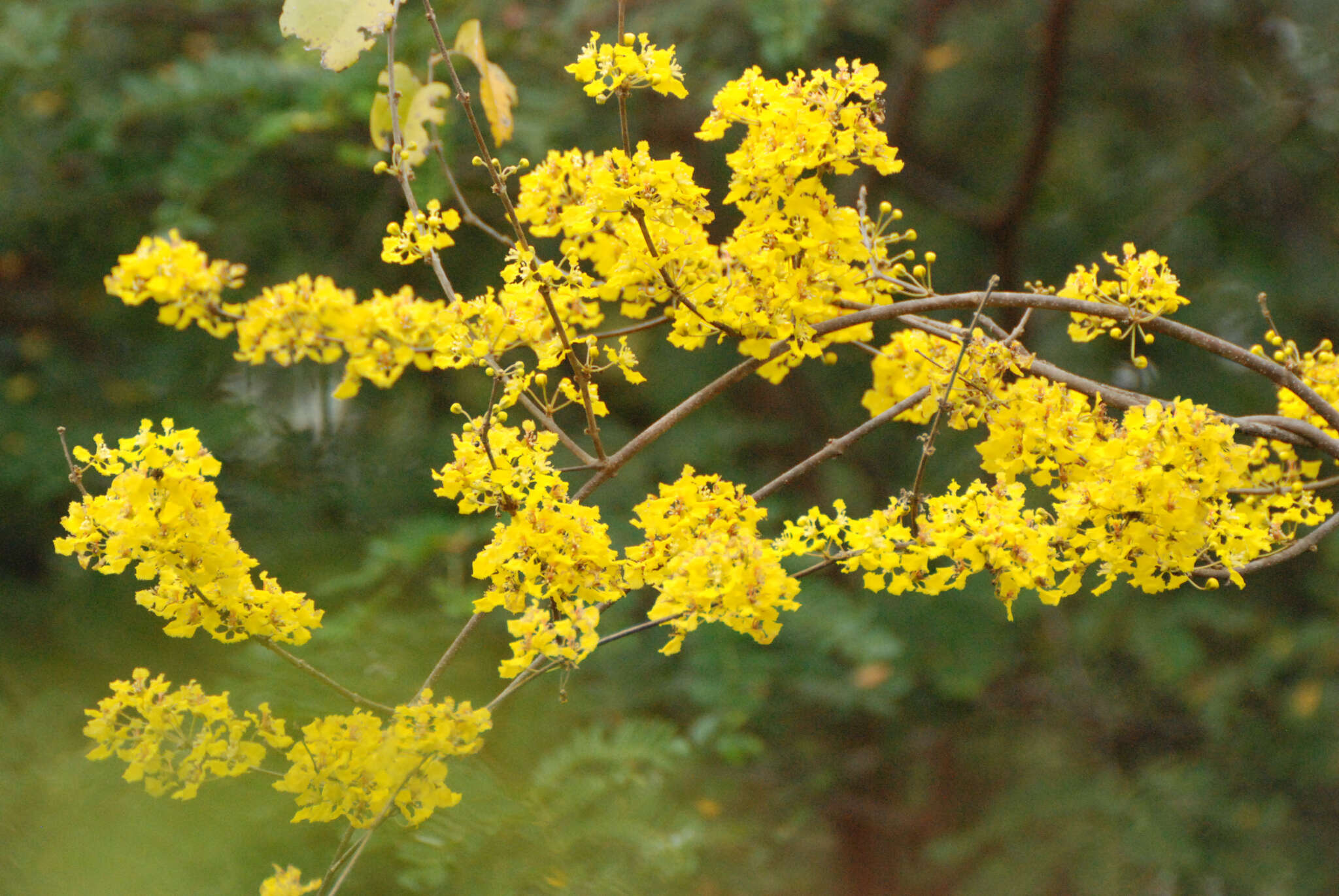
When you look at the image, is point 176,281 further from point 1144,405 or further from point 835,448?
point 1144,405

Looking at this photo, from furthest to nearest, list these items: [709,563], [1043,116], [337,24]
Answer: [1043,116], [337,24], [709,563]

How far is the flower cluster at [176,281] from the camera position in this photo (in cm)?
85

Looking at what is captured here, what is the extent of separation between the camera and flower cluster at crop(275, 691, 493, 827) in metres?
0.62

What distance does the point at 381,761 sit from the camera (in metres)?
0.62

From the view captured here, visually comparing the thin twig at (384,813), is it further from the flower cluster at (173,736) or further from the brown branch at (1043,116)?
the brown branch at (1043,116)

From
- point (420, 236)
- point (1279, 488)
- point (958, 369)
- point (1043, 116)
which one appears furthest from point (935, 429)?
point (1043, 116)

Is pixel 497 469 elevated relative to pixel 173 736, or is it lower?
elevated

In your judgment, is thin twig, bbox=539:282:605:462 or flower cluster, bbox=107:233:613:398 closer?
thin twig, bbox=539:282:605:462

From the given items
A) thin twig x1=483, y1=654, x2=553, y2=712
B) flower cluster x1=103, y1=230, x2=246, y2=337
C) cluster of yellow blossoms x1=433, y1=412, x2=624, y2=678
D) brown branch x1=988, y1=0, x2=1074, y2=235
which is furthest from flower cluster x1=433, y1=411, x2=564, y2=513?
brown branch x1=988, y1=0, x2=1074, y2=235

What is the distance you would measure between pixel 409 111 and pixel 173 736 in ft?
1.66

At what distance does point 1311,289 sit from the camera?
2.12 metres

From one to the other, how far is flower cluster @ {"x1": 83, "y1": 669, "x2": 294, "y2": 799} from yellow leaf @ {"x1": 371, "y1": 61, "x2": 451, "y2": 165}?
0.42m

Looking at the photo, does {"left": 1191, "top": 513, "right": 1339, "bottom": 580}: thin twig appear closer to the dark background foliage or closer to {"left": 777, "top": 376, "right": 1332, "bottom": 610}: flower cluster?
{"left": 777, "top": 376, "right": 1332, "bottom": 610}: flower cluster

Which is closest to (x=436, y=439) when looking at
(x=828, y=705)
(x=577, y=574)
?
(x=828, y=705)
